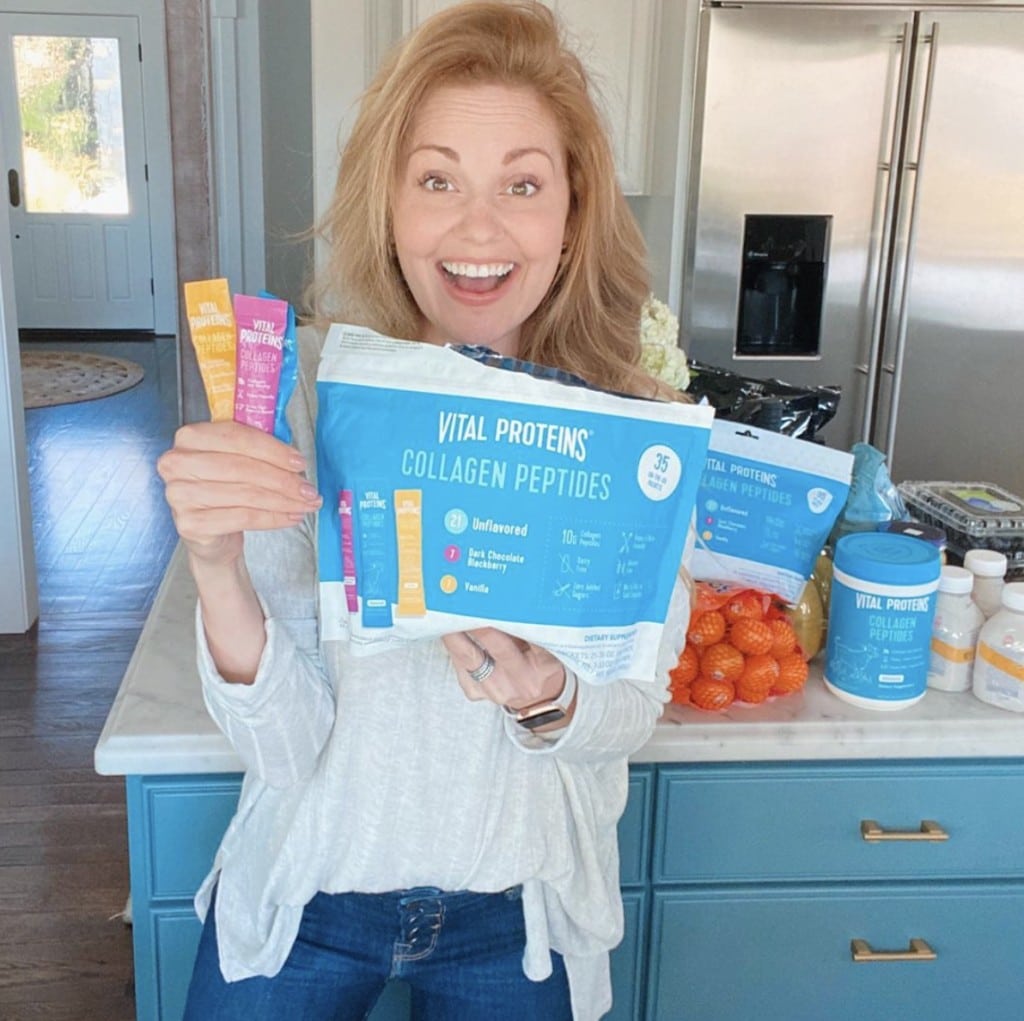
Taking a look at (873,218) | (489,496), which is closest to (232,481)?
(489,496)

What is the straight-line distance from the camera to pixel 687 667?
138 cm

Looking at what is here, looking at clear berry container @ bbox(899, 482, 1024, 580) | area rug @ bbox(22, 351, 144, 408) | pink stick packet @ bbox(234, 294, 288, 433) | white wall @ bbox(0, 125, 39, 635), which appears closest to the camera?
pink stick packet @ bbox(234, 294, 288, 433)

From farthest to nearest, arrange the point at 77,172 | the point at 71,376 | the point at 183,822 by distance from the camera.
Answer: the point at 77,172 < the point at 71,376 < the point at 183,822

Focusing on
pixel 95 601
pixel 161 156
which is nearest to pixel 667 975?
pixel 95 601

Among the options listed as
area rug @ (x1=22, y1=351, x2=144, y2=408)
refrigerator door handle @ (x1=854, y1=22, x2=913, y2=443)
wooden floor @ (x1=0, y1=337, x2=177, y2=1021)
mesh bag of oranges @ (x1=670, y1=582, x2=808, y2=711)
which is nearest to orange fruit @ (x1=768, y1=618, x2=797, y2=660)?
mesh bag of oranges @ (x1=670, y1=582, x2=808, y2=711)

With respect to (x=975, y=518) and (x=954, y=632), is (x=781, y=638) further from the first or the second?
(x=975, y=518)

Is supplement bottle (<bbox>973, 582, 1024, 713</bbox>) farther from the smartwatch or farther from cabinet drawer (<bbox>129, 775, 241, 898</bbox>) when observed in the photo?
cabinet drawer (<bbox>129, 775, 241, 898</bbox>)

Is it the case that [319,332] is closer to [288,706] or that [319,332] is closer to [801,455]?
[288,706]

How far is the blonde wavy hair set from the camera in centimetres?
108

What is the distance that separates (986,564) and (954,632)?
0.09m

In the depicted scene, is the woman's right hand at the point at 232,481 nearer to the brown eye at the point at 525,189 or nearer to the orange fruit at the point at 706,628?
the brown eye at the point at 525,189

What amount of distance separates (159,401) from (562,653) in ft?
20.0

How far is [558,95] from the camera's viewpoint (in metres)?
1.10

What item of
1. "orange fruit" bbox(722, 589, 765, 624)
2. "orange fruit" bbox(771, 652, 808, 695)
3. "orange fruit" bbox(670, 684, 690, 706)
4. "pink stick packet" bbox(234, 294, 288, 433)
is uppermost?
"pink stick packet" bbox(234, 294, 288, 433)
